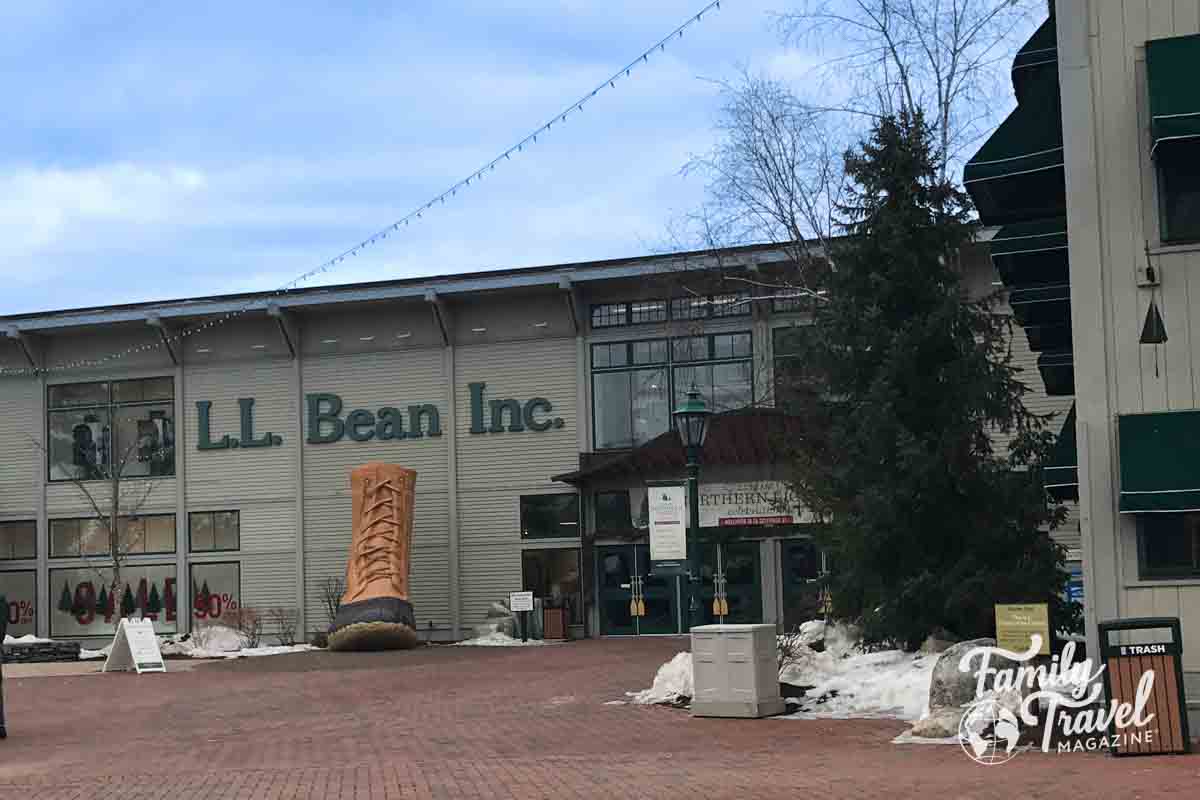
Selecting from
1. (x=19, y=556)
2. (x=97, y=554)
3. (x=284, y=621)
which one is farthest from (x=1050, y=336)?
(x=19, y=556)

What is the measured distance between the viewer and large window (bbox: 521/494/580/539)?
36.2 metres

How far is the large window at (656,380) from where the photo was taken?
35.2 metres

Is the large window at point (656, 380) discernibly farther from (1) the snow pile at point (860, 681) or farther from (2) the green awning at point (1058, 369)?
(1) the snow pile at point (860, 681)

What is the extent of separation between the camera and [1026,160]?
A: 15852mm

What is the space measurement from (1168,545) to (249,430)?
27693 millimetres

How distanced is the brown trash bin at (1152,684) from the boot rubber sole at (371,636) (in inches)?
824

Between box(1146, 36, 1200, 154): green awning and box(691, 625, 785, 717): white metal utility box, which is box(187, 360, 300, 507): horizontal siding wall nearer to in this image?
box(691, 625, 785, 717): white metal utility box

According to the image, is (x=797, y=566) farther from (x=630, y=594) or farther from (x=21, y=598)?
(x=21, y=598)

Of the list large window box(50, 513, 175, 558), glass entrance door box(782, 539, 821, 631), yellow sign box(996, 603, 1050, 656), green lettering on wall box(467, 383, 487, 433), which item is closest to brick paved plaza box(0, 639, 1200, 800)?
yellow sign box(996, 603, 1050, 656)

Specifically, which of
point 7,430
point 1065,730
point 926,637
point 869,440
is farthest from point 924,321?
point 7,430

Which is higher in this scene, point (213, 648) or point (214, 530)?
point (214, 530)

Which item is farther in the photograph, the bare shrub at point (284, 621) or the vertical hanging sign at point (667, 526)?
the bare shrub at point (284, 621)

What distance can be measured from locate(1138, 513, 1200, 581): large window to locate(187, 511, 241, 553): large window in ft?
91.0

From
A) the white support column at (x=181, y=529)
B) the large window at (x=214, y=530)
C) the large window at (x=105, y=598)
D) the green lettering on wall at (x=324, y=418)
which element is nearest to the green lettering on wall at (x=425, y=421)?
the green lettering on wall at (x=324, y=418)
